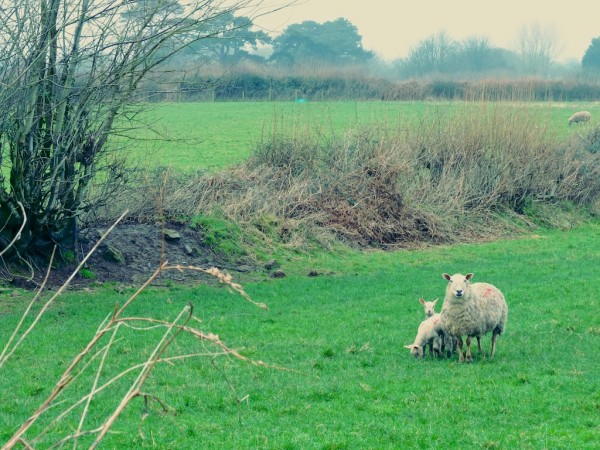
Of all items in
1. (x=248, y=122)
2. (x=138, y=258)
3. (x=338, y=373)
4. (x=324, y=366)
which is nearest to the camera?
(x=338, y=373)

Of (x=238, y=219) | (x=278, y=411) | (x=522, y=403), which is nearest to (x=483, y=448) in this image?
(x=522, y=403)

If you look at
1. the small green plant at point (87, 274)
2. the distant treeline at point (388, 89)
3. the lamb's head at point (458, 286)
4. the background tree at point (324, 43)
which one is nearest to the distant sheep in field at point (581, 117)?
the distant treeline at point (388, 89)

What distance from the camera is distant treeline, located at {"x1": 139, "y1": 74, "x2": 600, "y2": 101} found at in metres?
31.5

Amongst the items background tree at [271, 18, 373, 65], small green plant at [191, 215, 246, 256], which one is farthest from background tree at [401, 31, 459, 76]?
small green plant at [191, 215, 246, 256]

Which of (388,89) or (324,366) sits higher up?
(388,89)

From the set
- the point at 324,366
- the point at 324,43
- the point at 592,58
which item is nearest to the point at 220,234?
the point at 324,366

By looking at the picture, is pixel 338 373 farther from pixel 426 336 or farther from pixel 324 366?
pixel 426 336

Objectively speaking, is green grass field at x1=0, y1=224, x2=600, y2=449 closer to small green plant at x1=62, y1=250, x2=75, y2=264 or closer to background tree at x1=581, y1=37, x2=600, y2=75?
small green plant at x1=62, y1=250, x2=75, y2=264

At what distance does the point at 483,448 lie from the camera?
24.4 feet

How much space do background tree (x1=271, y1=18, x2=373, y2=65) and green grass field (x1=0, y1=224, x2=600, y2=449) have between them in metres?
47.1

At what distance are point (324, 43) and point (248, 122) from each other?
1103 inches

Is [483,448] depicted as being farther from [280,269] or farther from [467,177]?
[467,177]

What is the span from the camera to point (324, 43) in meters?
70.9

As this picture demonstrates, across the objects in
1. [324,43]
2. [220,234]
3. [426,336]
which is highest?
[324,43]
